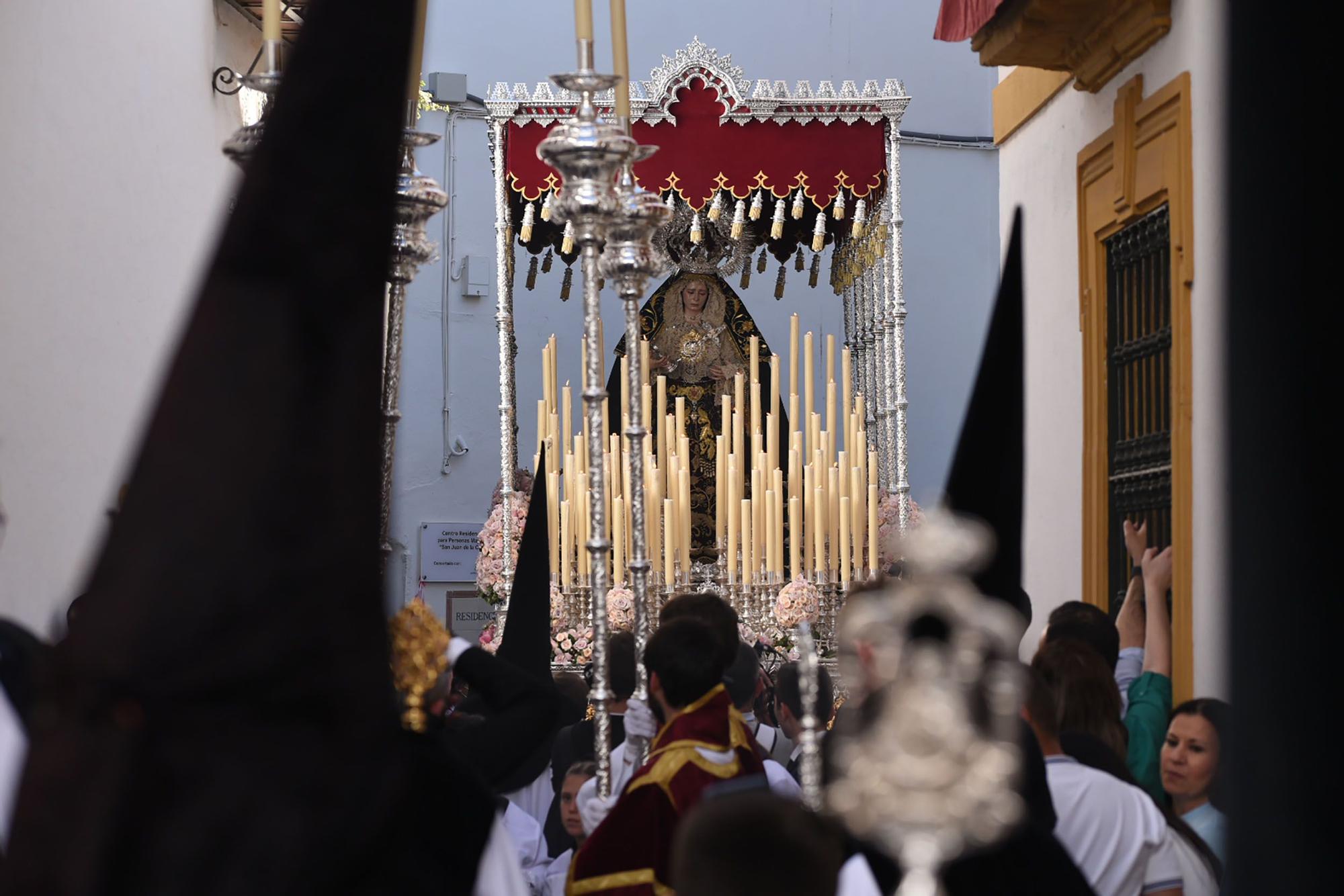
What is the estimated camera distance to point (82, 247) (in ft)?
18.2

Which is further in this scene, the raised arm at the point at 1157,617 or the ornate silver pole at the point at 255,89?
the raised arm at the point at 1157,617

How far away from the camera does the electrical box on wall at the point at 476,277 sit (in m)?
11.5

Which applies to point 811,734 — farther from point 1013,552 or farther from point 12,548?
point 12,548

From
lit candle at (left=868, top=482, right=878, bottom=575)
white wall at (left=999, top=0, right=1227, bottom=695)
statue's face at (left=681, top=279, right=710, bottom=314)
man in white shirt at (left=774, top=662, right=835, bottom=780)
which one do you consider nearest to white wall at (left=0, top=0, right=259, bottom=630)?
man in white shirt at (left=774, top=662, right=835, bottom=780)

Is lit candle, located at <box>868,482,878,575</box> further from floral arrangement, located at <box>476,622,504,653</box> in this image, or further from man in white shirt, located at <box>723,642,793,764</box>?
man in white shirt, located at <box>723,642,793,764</box>

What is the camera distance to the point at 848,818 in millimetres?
1256

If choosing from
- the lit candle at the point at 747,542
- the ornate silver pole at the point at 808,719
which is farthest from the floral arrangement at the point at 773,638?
the ornate silver pole at the point at 808,719

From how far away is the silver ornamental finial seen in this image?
1.22m

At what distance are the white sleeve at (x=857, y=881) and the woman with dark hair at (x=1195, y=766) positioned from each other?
168 cm

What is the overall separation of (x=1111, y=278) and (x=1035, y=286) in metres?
1.00

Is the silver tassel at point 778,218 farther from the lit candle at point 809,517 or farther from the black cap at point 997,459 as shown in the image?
the black cap at point 997,459

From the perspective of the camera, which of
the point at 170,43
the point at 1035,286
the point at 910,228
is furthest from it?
the point at 910,228

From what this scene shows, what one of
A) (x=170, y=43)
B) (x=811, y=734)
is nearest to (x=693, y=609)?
(x=811, y=734)

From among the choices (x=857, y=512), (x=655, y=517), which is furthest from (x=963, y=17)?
(x=655, y=517)
